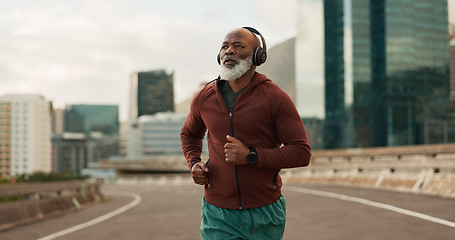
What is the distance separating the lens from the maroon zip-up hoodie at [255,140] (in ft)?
10.1

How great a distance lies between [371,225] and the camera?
29.4 ft

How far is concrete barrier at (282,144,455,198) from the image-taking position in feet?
46.9

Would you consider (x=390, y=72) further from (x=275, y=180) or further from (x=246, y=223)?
(x=246, y=223)

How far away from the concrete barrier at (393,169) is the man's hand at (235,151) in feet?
38.1

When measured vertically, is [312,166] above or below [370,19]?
below

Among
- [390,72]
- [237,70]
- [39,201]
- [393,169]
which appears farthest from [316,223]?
[390,72]

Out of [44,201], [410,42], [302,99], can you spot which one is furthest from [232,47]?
[302,99]

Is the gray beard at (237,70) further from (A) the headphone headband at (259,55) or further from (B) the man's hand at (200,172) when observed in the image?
(B) the man's hand at (200,172)

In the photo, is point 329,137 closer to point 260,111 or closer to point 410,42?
point 410,42

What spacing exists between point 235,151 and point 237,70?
1.73 feet

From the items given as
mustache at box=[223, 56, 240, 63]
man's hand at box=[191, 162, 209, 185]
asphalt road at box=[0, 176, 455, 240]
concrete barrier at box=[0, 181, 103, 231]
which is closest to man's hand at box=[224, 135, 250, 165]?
man's hand at box=[191, 162, 209, 185]

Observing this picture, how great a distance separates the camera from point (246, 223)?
3221 millimetres

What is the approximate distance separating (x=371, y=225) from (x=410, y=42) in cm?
14187

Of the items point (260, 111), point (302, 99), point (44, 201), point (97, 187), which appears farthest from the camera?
point (302, 99)
